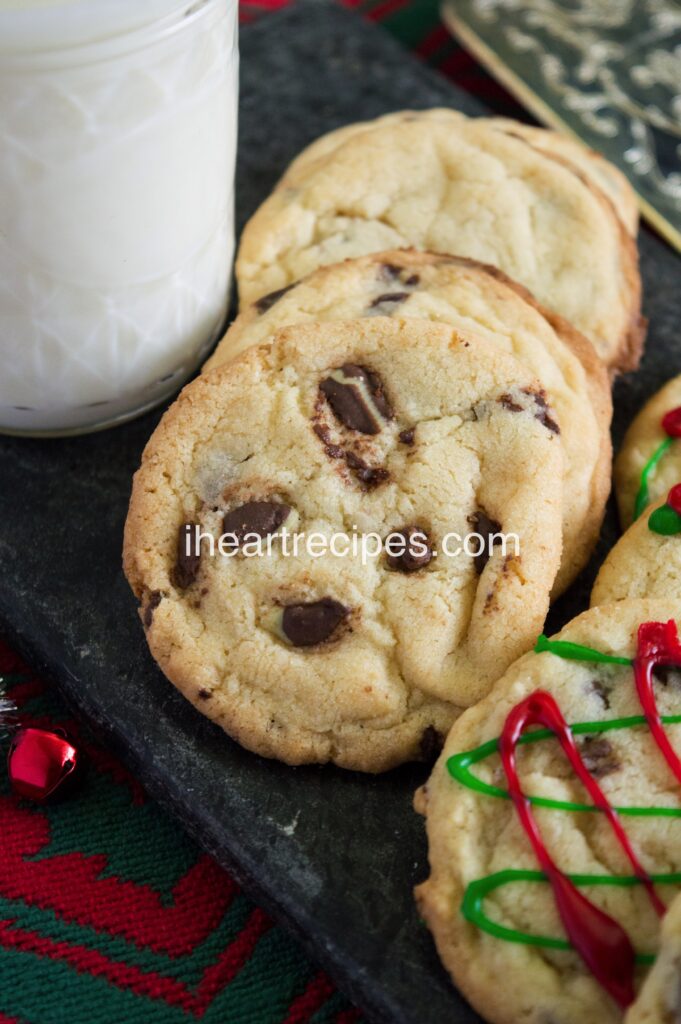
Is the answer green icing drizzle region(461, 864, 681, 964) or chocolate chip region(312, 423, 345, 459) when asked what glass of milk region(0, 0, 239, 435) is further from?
green icing drizzle region(461, 864, 681, 964)

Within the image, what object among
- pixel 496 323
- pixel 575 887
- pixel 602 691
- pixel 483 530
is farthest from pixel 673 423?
pixel 575 887

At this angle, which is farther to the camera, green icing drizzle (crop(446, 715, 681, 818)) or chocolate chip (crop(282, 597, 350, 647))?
chocolate chip (crop(282, 597, 350, 647))

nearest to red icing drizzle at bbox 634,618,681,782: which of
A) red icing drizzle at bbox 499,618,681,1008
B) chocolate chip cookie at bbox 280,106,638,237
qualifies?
red icing drizzle at bbox 499,618,681,1008

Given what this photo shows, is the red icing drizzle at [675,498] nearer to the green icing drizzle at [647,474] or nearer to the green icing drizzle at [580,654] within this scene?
the green icing drizzle at [647,474]

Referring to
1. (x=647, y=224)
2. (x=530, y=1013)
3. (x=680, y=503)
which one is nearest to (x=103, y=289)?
(x=680, y=503)

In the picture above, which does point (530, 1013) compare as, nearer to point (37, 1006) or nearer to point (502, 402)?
point (37, 1006)

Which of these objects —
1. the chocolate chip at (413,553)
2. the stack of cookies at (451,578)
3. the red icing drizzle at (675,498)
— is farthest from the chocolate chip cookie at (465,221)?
the chocolate chip at (413,553)

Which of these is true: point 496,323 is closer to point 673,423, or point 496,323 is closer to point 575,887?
point 673,423
